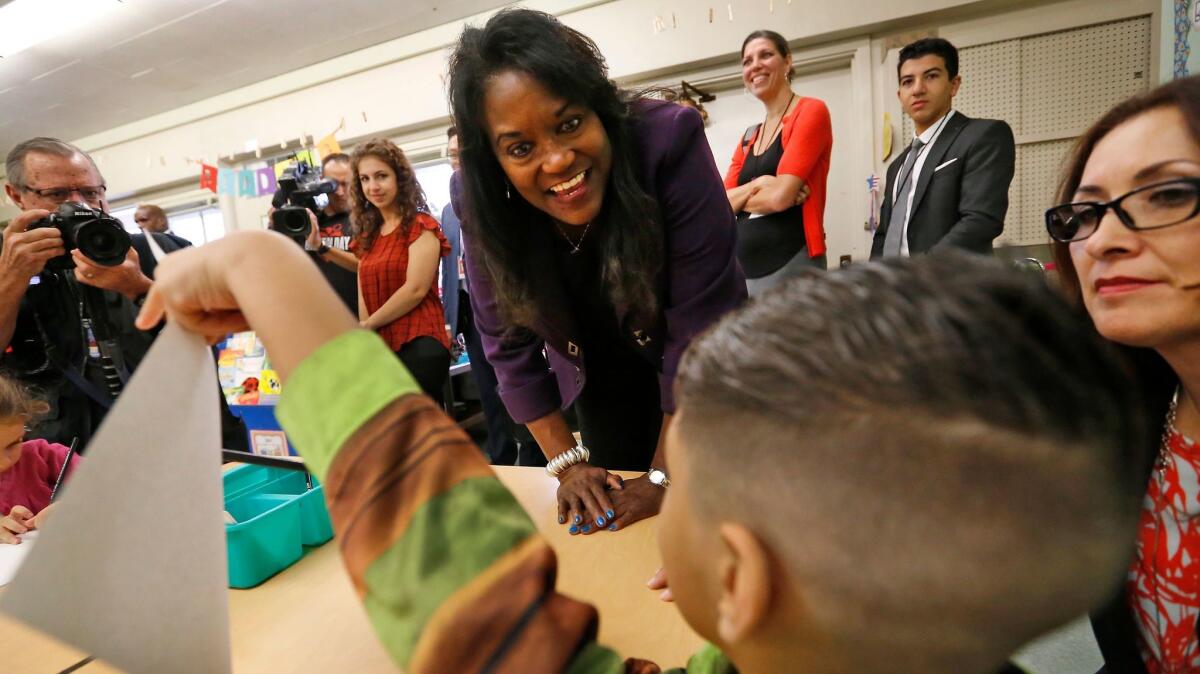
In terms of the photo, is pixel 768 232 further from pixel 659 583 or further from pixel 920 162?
pixel 659 583

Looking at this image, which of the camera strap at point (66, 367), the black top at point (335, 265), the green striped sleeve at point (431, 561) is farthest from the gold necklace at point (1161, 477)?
the black top at point (335, 265)

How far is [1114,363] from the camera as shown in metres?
0.28

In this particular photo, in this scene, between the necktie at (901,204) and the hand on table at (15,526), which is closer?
the hand on table at (15,526)

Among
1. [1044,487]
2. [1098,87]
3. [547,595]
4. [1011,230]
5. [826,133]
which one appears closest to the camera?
[1044,487]

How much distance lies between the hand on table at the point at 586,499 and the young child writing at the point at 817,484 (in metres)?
0.46

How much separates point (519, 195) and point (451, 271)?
53.0 inches

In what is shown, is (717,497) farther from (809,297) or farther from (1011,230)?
(1011,230)

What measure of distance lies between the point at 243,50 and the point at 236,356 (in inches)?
88.8

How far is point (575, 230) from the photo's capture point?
1.12 metres

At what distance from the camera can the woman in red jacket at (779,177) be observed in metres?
1.85

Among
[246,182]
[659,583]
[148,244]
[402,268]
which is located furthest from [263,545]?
[246,182]

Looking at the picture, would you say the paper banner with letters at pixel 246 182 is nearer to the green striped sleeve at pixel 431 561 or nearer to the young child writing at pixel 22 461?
the young child writing at pixel 22 461

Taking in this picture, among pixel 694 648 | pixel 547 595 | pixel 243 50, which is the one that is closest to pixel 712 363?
pixel 547 595

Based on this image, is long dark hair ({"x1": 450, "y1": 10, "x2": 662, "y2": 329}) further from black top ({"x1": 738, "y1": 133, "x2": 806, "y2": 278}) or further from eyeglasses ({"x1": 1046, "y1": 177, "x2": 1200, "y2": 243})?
black top ({"x1": 738, "y1": 133, "x2": 806, "y2": 278})
